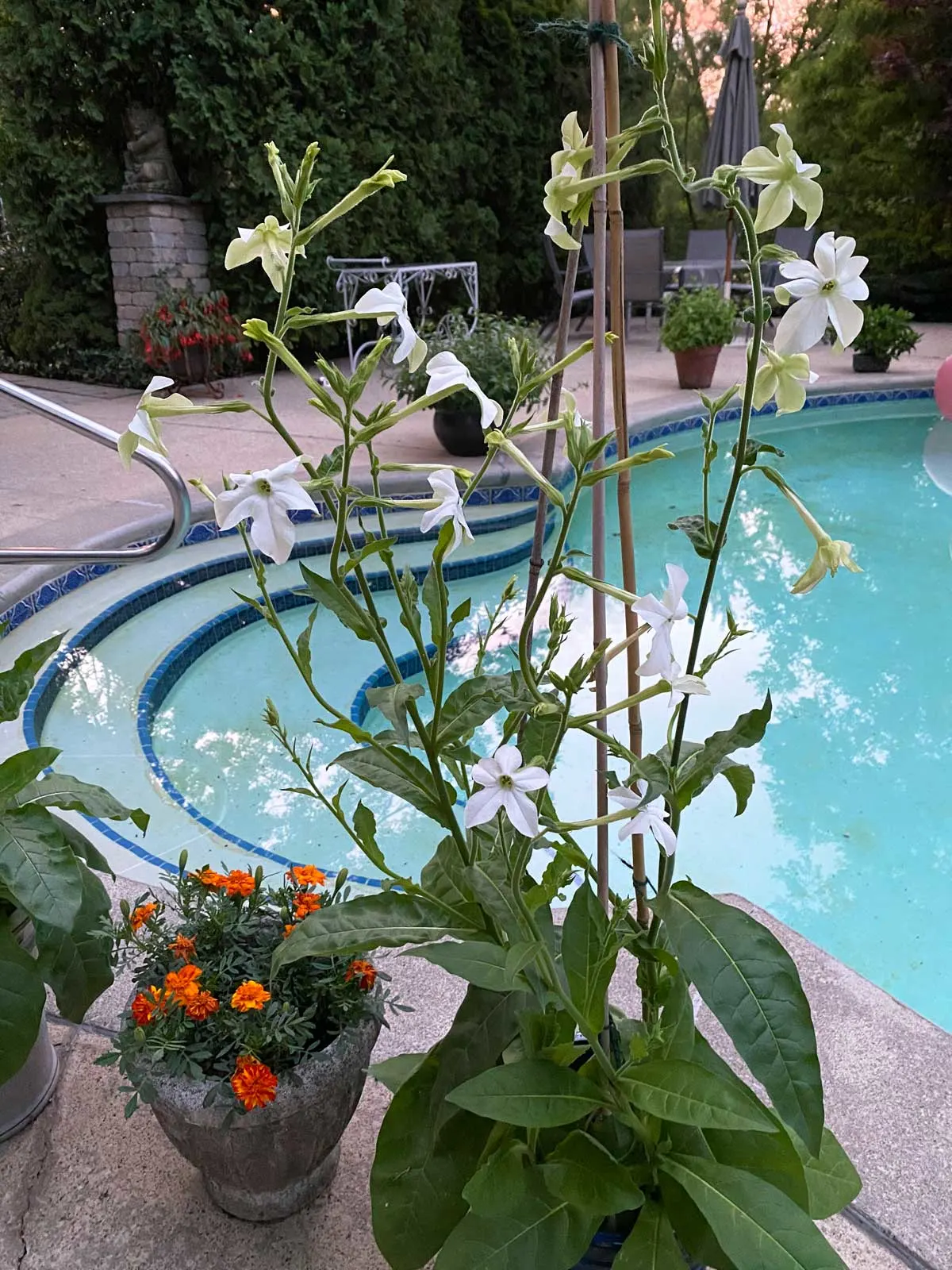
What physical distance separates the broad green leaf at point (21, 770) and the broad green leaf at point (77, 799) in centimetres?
6

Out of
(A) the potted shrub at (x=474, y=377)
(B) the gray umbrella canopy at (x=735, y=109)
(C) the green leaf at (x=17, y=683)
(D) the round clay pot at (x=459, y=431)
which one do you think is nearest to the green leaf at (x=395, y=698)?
(C) the green leaf at (x=17, y=683)

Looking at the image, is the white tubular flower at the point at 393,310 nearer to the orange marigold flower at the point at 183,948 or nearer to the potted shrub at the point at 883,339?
the orange marigold flower at the point at 183,948

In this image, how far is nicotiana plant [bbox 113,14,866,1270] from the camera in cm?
74

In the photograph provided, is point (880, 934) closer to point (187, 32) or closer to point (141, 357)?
point (141, 357)

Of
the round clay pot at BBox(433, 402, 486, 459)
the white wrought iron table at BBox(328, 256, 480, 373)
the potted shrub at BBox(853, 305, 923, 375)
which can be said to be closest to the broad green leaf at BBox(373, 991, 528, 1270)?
the round clay pot at BBox(433, 402, 486, 459)

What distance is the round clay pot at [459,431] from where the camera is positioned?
5.00 meters

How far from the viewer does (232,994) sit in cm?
119

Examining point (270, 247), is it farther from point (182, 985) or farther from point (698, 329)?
point (698, 329)

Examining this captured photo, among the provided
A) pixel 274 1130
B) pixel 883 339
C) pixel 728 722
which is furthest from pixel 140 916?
pixel 883 339

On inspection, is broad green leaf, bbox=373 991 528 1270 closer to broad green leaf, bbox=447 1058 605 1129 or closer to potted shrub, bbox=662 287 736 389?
broad green leaf, bbox=447 1058 605 1129

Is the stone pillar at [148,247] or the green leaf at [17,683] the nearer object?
the green leaf at [17,683]

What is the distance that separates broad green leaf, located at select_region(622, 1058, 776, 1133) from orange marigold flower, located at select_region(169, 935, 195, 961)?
0.55 m

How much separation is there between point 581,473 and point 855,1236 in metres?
1.06

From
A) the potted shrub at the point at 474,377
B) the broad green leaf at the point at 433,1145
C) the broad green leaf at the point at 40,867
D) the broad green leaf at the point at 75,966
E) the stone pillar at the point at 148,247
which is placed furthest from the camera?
the stone pillar at the point at 148,247
